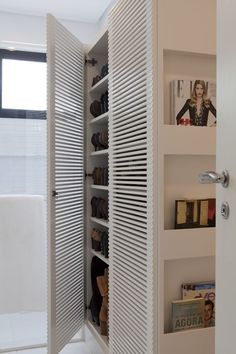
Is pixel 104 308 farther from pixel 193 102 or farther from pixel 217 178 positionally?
pixel 217 178

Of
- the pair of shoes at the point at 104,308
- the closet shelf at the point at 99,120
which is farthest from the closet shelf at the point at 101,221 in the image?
the closet shelf at the point at 99,120

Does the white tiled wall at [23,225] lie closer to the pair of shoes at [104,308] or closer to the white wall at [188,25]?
the pair of shoes at [104,308]

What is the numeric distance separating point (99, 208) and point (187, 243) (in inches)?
36.3

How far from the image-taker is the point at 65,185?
220cm

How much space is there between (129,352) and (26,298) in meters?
1.42

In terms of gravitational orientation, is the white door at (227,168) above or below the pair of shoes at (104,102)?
below

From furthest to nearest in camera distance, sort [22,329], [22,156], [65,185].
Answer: [22,156] → [22,329] → [65,185]

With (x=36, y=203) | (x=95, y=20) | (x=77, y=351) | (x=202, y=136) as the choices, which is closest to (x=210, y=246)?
(x=202, y=136)

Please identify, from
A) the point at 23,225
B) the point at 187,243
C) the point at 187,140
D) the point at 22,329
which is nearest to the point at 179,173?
the point at 187,140

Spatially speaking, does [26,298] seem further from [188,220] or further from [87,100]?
[188,220]

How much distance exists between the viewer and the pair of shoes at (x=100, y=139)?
2289 millimetres

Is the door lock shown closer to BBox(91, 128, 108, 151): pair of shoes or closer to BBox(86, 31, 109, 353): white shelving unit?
BBox(91, 128, 108, 151): pair of shoes

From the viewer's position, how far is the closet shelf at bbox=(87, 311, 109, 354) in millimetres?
2137

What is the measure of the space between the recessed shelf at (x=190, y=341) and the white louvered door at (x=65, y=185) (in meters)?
0.79
